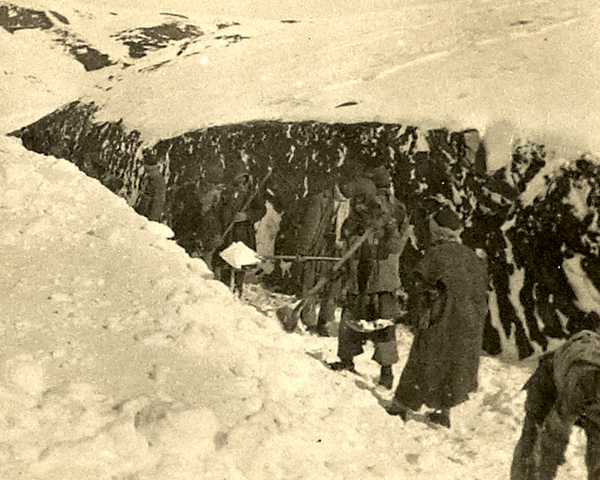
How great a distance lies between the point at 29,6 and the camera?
11.9 m

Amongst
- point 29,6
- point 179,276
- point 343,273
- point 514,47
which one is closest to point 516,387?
point 343,273

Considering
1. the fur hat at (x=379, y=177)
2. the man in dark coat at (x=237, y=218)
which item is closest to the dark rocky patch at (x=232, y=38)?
the man in dark coat at (x=237, y=218)

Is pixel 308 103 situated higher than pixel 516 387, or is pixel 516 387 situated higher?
pixel 308 103

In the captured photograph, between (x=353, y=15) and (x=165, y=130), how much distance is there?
361 cm

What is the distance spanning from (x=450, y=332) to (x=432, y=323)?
4.4 inches

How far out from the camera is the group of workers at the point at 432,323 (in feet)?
6.98

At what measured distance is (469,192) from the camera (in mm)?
4832

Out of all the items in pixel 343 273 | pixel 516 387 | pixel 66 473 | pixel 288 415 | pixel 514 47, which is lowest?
pixel 516 387

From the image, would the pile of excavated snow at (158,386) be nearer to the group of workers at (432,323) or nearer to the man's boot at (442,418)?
the man's boot at (442,418)

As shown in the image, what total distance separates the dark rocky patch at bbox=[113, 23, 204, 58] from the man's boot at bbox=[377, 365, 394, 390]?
→ 946 centimetres

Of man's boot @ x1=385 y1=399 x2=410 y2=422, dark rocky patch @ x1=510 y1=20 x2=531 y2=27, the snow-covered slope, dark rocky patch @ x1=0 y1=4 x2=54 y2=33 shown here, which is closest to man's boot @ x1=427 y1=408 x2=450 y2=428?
man's boot @ x1=385 y1=399 x2=410 y2=422

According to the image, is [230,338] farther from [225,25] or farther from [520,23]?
[225,25]

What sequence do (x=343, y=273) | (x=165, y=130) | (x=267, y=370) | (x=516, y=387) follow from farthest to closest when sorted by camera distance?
1. (x=165, y=130)
2. (x=343, y=273)
3. (x=516, y=387)
4. (x=267, y=370)

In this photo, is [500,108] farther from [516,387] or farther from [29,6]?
[29,6]
